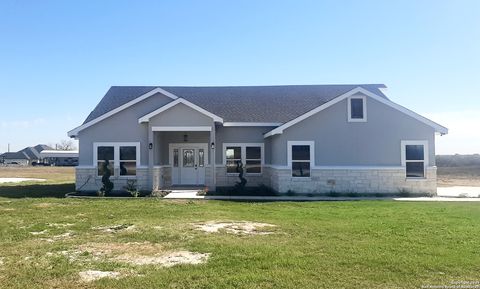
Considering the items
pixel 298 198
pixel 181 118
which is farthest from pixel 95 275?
pixel 181 118

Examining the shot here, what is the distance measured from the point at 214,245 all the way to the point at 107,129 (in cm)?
1456

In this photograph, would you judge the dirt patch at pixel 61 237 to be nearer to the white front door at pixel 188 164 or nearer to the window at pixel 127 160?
the window at pixel 127 160

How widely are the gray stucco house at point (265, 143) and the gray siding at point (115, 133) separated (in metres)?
0.05

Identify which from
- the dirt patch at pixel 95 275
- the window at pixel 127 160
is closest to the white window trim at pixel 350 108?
the window at pixel 127 160

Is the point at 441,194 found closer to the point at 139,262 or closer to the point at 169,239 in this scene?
the point at 169,239

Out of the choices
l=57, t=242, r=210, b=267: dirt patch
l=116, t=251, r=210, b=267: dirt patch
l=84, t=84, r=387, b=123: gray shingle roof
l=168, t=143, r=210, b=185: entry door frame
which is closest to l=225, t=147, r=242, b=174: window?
l=168, t=143, r=210, b=185: entry door frame

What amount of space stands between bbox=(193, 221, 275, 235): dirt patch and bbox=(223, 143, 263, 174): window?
446 inches

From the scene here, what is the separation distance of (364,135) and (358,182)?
214cm

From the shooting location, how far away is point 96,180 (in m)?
21.3

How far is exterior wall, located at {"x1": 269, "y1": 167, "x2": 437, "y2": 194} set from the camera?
19359mm

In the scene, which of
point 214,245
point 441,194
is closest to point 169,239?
point 214,245

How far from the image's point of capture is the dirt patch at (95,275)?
20.5 ft

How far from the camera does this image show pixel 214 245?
8.37m

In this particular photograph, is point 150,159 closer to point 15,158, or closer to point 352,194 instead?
point 352,194
